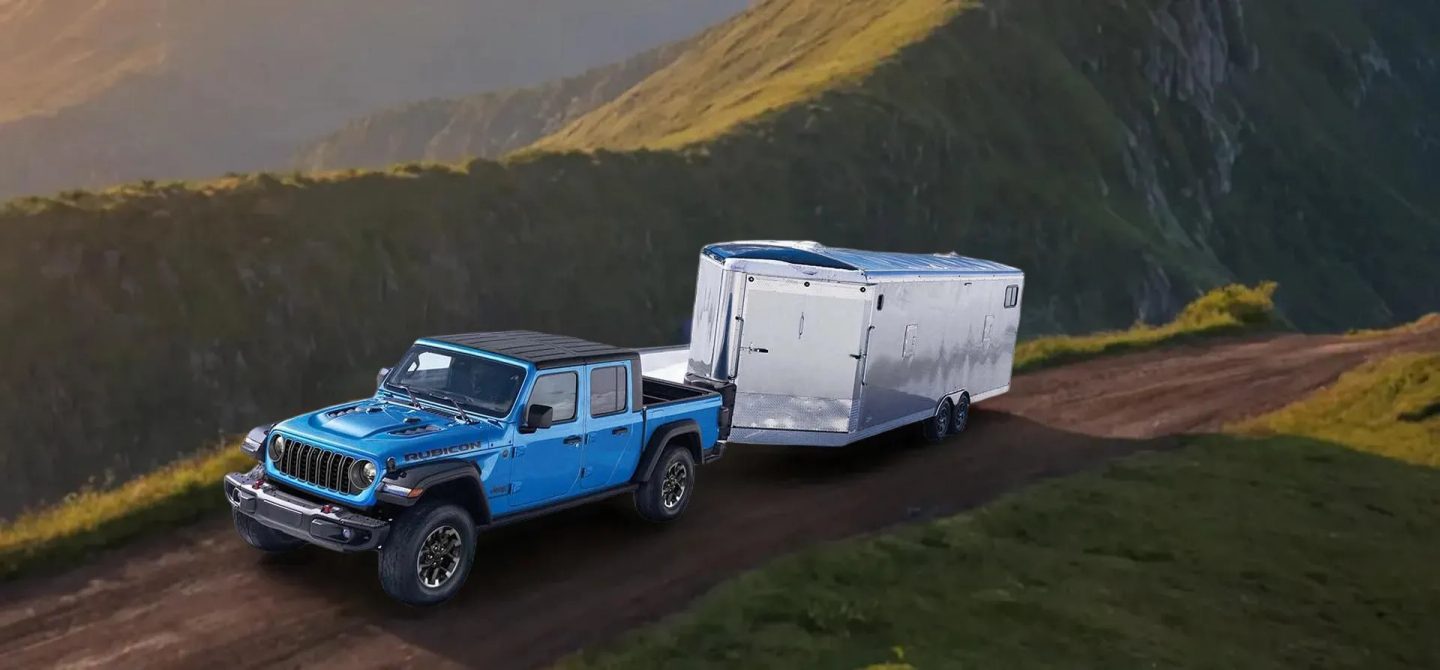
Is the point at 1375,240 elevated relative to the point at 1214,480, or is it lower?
elevated

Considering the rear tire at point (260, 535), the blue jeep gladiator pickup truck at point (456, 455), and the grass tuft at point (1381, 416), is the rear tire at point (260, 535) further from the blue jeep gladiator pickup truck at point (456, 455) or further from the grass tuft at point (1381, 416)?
the grass tuft at point (1381, 416)

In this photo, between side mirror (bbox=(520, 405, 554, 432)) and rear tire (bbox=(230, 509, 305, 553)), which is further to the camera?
rear tire (bbox=(230, 509, 305, 553))

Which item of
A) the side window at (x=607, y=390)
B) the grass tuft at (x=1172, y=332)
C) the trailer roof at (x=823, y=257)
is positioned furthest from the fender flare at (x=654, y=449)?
the grass tuft at (x=1172, y=332)

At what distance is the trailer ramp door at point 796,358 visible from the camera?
15.3 metres

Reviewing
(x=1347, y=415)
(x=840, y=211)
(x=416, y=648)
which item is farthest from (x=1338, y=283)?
(x=416, y=648)

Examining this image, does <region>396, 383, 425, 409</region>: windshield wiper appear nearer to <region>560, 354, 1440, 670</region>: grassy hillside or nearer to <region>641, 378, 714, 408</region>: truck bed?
<region>641, 378, 714, 408</region>: truck bed

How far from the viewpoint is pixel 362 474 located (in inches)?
376

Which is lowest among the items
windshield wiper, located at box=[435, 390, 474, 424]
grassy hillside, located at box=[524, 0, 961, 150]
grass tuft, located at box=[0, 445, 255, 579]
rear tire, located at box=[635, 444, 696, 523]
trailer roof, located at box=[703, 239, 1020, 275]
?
grass tuft, located at box=[0, 445, 255, 579]

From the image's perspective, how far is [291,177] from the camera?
46.3 metres

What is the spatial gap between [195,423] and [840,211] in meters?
45.5

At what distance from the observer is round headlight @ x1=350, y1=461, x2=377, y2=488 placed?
31.2 ft

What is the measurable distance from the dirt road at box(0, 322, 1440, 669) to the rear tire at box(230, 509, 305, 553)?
0.21m

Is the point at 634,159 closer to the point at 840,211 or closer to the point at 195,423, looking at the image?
the point at 840,211

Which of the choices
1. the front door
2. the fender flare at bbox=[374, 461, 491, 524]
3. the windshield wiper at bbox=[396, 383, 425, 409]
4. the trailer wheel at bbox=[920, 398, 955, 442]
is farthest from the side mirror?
the trailer wheel at bbox=[920, 398, 955, 442]
